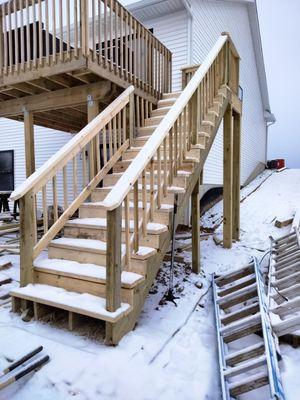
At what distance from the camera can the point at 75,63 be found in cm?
394

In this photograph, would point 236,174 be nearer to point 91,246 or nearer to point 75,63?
point 75,63

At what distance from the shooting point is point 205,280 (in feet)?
13.0

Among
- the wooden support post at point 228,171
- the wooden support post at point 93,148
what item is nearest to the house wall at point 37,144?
the wooden support post at point 93,148

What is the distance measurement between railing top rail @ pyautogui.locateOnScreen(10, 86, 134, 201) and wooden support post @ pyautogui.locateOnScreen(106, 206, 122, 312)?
40.0 inches

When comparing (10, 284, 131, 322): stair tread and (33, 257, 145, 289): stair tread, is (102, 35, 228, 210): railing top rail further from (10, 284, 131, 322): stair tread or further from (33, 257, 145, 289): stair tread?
(10, 284, 131, 322): stair tread

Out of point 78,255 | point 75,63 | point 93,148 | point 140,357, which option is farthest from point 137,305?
point 75,63

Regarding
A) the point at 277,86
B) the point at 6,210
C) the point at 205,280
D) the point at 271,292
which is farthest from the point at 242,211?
the point at 277,86

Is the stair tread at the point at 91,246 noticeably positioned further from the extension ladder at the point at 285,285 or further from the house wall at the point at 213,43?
the house wall at the point at 213,43

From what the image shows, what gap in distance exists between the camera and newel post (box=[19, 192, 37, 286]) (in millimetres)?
2830

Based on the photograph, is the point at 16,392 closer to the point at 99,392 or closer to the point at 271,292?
the point at 99,392

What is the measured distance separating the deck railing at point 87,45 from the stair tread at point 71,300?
292cm

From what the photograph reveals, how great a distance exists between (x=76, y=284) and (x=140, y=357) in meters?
0.93

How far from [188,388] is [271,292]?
5.34 feet

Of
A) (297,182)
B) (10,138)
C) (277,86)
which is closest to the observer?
(10,138)
